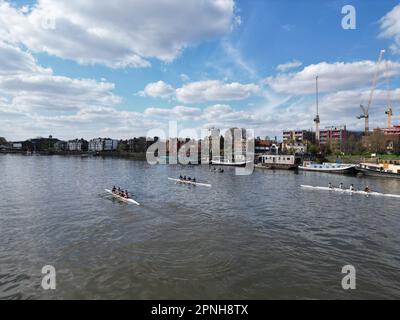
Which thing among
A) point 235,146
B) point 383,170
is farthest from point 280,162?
point 235,146

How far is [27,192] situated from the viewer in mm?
45531

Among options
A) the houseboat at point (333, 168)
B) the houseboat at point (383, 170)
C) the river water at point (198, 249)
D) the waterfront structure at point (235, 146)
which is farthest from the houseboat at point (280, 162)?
the river water at point (198, 249)

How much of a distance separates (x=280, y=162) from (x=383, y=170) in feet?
126

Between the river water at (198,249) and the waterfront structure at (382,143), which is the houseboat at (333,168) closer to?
the river water at (198,249)

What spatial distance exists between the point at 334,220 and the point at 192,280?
21.0 m

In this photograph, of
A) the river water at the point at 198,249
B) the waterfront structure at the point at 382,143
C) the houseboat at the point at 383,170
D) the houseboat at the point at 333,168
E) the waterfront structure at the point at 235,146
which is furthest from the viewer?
the waterfront structure at the point at 235,146

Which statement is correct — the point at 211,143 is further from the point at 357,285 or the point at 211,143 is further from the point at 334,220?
the point at 357,285

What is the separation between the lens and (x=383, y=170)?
75625 millimetres

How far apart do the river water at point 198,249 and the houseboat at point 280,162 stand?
66.7m

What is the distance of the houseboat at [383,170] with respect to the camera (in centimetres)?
7244

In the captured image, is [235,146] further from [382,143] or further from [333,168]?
[382,143]
